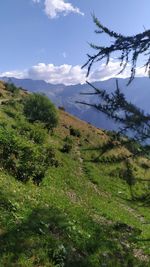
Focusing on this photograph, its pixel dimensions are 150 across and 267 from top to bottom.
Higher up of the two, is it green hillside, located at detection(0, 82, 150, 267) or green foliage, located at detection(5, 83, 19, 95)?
green foliage, located at detection(5, 83, 19, 95)

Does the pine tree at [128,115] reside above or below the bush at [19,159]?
above

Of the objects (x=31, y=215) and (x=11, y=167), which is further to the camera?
(x=11, y=167)

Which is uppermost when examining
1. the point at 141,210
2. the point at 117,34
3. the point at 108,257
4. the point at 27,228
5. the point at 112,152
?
the point at 117,34

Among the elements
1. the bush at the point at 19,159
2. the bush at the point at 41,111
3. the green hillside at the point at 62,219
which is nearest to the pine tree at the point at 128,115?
the green hillside at the point at 62,219

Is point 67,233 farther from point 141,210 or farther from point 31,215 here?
point 141,210

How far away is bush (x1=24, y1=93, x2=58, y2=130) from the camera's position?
6056 centimetres

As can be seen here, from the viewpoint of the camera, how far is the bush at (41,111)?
60562 millimetres

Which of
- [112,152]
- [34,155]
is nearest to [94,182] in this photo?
[34,155]

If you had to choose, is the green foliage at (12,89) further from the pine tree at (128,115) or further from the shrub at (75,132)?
the pine tree at (128,115)

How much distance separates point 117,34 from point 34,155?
17.2 m

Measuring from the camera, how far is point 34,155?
90.3ft

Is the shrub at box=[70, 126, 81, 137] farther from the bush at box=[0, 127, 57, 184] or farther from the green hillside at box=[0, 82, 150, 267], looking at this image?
the bush at box=[0, 127, 57, 184]

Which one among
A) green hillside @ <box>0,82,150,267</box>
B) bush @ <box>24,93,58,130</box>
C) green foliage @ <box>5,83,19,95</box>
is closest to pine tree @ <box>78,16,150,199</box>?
green hillside @ <box>0,82,150,267</box>

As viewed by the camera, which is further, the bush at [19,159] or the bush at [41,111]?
the bush at [41,111]
